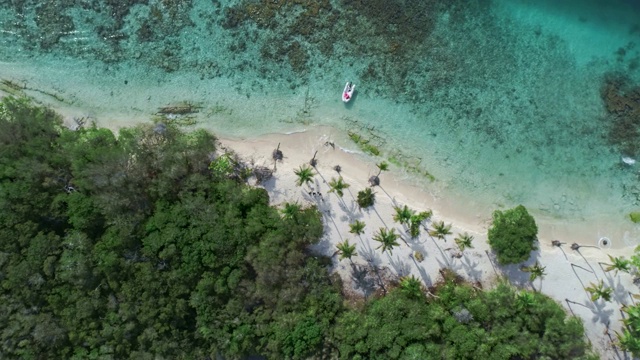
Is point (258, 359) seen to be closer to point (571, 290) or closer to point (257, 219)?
point (257, 219)

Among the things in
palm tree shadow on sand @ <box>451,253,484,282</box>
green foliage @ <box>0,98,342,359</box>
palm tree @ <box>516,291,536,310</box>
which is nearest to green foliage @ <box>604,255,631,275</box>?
palm tree @ <box>516,291,536,310</box>

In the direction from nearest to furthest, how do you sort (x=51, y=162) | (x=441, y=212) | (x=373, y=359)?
(x=373, y=359)
(x=51, y=162)
(x=441, y=212)

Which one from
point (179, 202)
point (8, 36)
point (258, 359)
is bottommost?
point (258, 359)

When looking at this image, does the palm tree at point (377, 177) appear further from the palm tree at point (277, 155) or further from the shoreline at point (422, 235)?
the palm tree at point (277, 155)

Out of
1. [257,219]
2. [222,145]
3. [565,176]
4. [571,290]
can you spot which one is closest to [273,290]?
[257,219]

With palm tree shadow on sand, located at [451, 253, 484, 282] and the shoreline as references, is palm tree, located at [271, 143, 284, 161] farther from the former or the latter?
palm tree shadow on sand, located at [451, 253, 484, 282]

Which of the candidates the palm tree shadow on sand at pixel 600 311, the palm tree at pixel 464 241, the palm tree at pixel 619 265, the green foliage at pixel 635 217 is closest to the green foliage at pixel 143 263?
the palm tree at pixel 464 241
